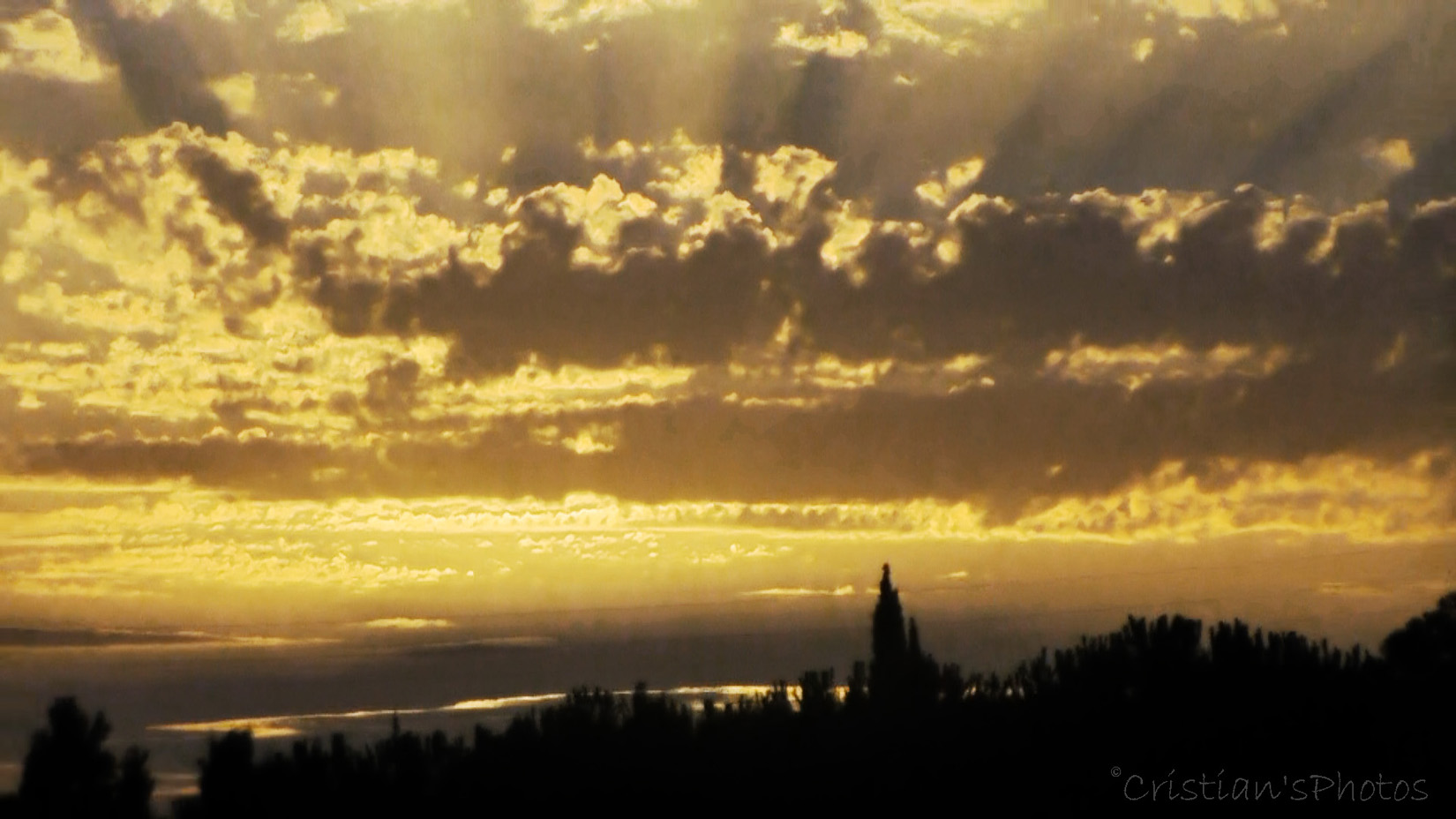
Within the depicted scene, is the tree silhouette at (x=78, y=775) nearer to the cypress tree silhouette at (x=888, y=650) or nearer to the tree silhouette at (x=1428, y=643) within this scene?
the cypress tree silhouette at (x=888, y=650)

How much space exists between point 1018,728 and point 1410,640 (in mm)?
28666

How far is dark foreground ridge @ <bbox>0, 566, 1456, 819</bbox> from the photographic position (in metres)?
103

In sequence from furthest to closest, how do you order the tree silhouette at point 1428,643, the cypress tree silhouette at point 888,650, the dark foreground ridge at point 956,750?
the cypress tree silhouette at point 888,650, the tree silhouette at point 1428,643, the dark foreground ridge at point 956,750

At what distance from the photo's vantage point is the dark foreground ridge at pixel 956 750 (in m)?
103

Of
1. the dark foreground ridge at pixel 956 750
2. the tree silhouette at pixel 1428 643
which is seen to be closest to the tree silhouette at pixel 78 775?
the dark foreground ridge at pixel 956 750

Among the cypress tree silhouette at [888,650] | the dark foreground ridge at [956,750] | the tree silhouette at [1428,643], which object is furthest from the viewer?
the cypress tree silhouette at [888,650]

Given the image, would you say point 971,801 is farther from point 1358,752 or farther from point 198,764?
point 198,764

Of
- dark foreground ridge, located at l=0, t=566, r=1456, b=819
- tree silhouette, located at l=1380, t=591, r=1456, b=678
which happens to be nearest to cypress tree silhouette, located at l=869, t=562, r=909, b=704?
dark foreground ridge, located at l=0, t=566, r=1456, b=819

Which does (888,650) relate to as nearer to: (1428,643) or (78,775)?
(1428,643)

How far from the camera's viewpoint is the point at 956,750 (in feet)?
391

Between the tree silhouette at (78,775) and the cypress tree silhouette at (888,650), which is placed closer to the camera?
the tree silhouette at (78,775)

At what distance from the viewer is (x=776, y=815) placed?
116688 mm

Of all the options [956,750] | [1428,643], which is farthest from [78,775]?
[1428,643]

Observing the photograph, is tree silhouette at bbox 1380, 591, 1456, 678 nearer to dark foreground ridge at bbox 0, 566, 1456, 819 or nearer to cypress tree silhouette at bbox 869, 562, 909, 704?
dark foreground ridge at bbox 0, 566, 1456, 819
